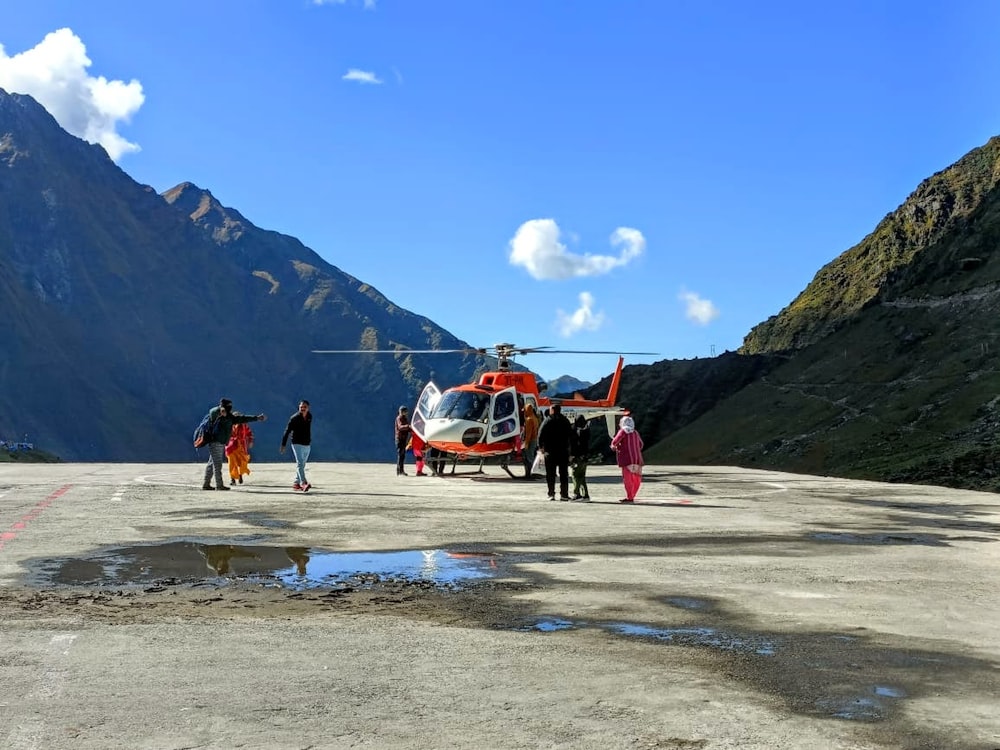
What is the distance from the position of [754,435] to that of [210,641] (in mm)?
74574

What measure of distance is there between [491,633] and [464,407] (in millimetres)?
17656

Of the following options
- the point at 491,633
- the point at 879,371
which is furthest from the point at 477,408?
the point at 879,371

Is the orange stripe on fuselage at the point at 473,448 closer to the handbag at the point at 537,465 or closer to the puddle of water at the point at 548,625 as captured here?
the handbag at the point at 537,465

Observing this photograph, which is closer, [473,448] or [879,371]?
[473,448]

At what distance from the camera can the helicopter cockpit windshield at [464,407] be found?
24344 mm

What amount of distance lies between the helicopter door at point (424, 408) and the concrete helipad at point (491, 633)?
10.4 m

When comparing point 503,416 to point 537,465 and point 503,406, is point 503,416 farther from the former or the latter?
point 537,465

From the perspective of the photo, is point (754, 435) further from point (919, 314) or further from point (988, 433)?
point (988, 433)

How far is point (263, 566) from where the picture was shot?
9.86m

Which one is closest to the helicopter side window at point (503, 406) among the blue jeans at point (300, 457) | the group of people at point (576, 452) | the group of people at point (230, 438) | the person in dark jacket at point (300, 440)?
the group of people at point (576, 452)

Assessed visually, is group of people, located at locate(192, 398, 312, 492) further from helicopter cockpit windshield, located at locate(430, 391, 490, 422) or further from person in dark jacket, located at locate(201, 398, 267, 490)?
helicopter cockpit windshield, located at locate(430, 391, 490, 422)

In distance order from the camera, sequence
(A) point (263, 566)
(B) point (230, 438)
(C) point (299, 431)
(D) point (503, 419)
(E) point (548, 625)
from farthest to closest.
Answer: (D) point (503, 419) → (B) point (230, 438) → (C) point (299, 431) → (A) point (263, 566) → (E) point (548, 625)

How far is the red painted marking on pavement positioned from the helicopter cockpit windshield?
29.2 ft

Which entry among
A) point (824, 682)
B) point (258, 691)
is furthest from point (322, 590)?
point (824, 682)
